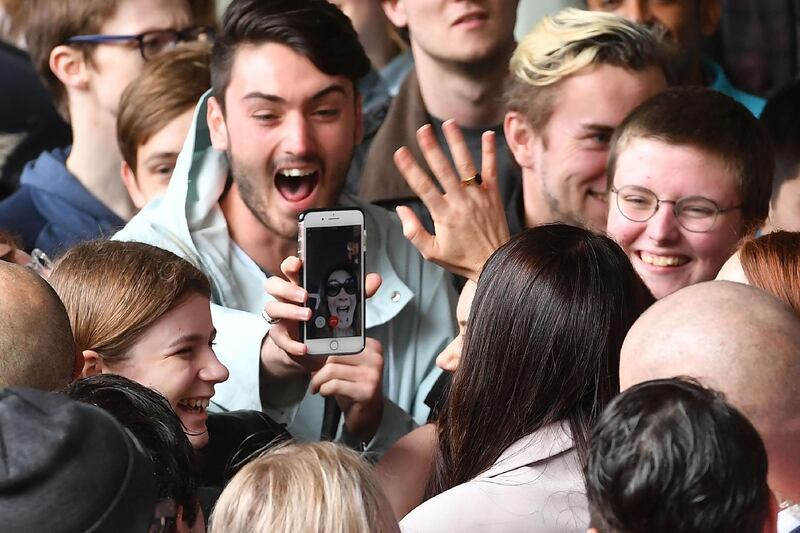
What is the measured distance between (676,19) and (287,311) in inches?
82.5

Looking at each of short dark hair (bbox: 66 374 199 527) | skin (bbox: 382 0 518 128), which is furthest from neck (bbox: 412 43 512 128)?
short dark hair (bbox: 66 374 199 527)

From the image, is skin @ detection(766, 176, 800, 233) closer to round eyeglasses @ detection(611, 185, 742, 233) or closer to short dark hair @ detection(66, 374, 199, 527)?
round eyeglasses @ detection(611, 185, 742, 233)

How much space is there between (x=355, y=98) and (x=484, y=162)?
1.52 feet

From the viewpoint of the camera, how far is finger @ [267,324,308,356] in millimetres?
3021

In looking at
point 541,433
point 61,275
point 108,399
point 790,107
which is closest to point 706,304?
point 541,433

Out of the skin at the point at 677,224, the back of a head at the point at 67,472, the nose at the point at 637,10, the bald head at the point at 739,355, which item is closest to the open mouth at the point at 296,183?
the skin at the point at 677,224

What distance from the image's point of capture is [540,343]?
2332 millimetres

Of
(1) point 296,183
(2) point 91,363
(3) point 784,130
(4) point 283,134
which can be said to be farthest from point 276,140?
(3) point 784,130

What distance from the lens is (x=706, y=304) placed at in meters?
2.07

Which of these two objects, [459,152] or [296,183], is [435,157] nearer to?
[459,152]

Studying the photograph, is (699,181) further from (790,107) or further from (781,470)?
(781,470)

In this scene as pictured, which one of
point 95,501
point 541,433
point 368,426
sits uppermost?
point 95,501

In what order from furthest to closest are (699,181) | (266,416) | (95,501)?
(699,181) → (266,416) → (95,501)

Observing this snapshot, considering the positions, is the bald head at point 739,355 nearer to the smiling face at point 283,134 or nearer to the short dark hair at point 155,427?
the short dark hair at point 155,427
